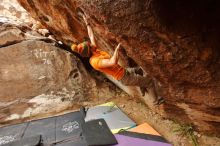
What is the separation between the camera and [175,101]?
3.85m

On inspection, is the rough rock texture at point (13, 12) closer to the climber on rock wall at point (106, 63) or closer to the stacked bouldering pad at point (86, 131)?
the stacked bouldering pad at point (86, 131)

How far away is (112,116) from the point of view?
4.75 meters

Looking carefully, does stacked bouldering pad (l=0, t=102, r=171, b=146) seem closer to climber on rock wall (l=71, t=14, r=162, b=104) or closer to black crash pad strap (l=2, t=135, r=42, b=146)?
black crash pad strap (l=2, t=135, r=42, b=146)

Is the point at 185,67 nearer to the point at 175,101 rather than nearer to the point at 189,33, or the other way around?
the point at 189,33

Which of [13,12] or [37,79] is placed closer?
[37,79]

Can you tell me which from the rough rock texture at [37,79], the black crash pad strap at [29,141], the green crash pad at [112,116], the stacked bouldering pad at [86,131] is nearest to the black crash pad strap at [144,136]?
the stacked bouldering pad at [86,131]

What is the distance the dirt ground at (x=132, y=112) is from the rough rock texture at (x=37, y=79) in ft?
0.23

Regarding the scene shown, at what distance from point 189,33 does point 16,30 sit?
15.9ft

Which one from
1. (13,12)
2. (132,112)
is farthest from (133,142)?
(13,12)

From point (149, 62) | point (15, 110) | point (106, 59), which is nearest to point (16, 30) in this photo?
point (15, 110)

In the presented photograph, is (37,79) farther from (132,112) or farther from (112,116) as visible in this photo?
(132,112)

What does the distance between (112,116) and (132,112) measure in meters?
0.48

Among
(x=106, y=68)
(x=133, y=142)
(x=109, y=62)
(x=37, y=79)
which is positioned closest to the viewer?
(x=109, y=62)

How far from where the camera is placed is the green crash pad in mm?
4438
